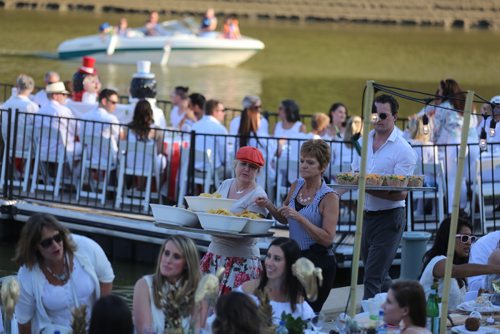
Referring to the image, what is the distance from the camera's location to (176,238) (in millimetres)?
7555

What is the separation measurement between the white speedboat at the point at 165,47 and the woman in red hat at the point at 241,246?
27.3m

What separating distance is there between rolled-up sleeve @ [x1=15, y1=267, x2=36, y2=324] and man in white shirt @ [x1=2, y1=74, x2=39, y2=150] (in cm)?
602

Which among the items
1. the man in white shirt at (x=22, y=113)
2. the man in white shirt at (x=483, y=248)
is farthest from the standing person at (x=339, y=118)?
the man in white shirt at (x=483, y=248)

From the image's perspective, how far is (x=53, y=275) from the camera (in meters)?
7.64

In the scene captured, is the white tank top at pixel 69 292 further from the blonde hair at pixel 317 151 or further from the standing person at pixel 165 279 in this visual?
the blonde hair at pixel 317 151

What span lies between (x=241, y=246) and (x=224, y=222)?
38 centimetres

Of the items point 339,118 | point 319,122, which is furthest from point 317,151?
point 339,118

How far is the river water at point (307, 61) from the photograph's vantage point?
110 feet

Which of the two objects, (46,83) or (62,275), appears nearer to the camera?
(62,275)

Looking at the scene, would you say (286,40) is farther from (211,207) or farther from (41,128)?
(211,207)

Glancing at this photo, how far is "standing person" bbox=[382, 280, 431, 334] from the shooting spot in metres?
7.13

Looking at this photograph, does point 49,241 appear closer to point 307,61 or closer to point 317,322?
point 317,322

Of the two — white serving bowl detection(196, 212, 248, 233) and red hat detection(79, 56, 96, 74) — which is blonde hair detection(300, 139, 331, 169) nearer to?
white serving bowl detection(196, 212, 248, 233)

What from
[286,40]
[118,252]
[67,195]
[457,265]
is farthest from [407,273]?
[286,40]
